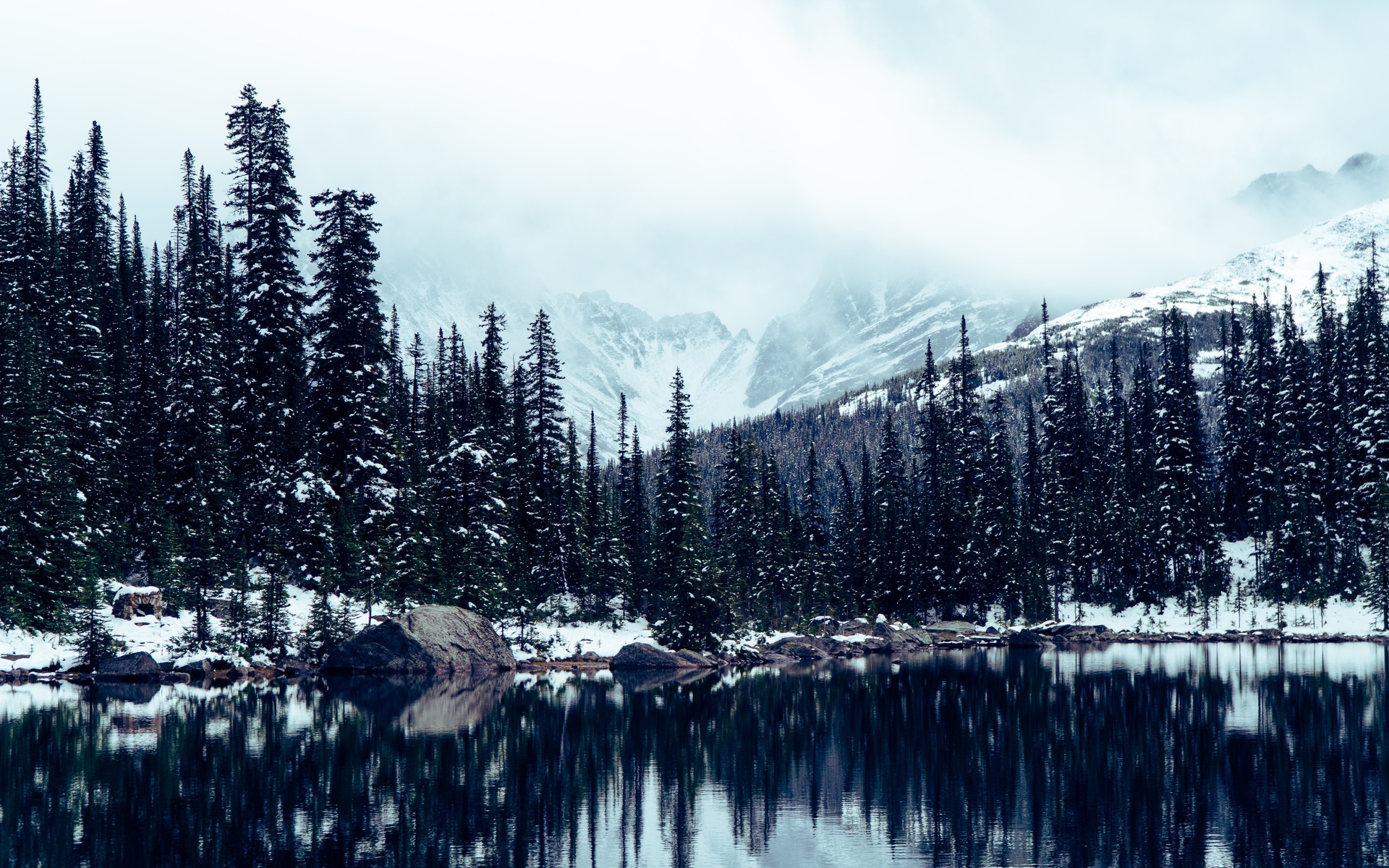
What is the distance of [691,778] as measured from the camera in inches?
A: 1304

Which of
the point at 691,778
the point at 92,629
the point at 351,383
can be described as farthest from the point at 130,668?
the point at 691,778

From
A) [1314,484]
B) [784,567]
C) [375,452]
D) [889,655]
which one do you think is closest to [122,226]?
[375,452]

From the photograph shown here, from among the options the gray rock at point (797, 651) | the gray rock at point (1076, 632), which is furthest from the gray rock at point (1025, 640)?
the gray rock at point (797, 651)

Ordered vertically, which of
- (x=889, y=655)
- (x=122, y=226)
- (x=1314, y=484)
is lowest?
(x=889, y=655)

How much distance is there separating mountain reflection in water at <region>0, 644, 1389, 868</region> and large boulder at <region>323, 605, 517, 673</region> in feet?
28.4

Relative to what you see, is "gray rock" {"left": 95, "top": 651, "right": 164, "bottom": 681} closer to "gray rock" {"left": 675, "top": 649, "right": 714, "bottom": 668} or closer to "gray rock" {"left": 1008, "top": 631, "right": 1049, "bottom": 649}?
"gray rock" {"left": 675, "top": 649, "right": 714, "bottom": 668}

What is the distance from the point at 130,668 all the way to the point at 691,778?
1550 inches

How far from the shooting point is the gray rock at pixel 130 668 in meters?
59.0

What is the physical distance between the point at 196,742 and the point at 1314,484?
354ft

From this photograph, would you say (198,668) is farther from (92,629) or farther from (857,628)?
(857,628)

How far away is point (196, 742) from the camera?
119 ft

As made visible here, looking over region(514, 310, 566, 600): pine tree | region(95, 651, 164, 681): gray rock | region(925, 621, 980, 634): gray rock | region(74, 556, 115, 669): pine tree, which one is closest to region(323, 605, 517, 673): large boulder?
region(95, 651, 164, 681): gray rock

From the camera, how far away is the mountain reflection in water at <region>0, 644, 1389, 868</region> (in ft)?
78.4

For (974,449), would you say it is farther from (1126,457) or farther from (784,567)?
(784,567)
